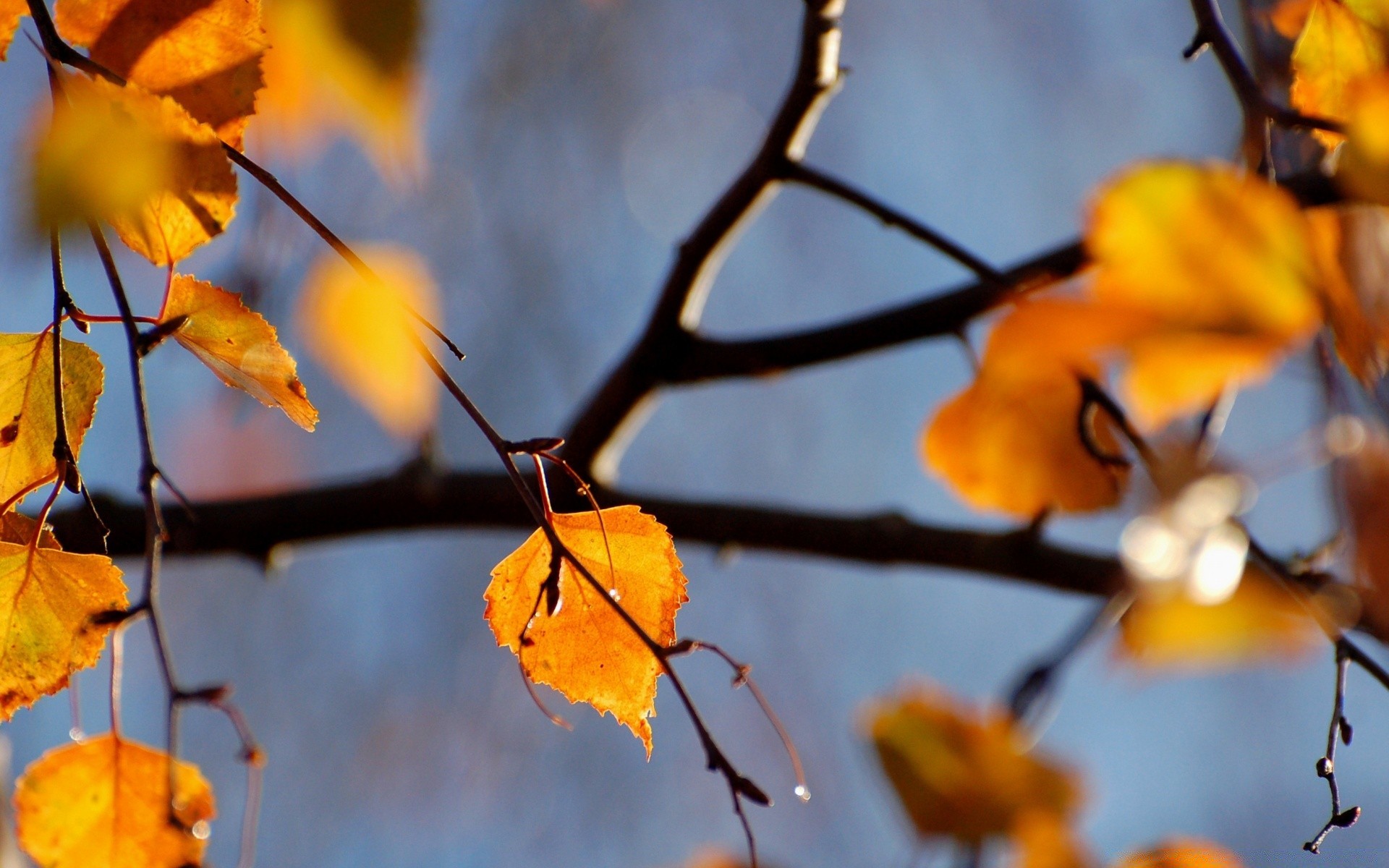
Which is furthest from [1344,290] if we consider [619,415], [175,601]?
[175,601]

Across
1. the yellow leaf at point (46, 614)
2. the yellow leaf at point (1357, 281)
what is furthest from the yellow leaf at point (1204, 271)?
the yellow leaf at point (46, 614)

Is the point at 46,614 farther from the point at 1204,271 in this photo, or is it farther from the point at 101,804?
the point at 1204,271

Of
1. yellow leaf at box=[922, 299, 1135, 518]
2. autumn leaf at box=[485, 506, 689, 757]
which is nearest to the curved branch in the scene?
yellow leaf at box=[922, 299, 1135, 518]

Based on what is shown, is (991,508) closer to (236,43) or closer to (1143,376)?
(1143,376)

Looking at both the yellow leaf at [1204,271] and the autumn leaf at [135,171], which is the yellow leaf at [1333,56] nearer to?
the yellow leaf at [1204,271]

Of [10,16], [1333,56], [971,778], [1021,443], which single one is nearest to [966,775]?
[971,778]
